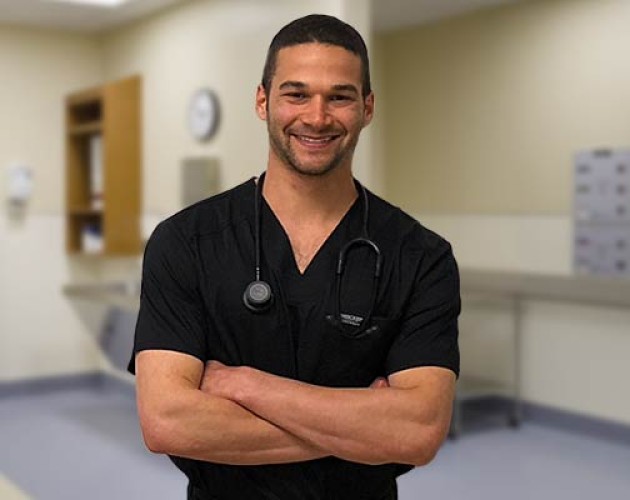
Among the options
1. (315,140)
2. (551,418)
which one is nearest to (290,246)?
(315,140)

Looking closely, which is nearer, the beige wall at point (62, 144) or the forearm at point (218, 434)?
the forearm at point (218, 434)

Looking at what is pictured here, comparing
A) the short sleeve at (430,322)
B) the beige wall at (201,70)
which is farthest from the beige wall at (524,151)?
the short sleeve at (430,322)

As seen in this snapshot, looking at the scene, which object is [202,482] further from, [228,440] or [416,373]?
[416,373]

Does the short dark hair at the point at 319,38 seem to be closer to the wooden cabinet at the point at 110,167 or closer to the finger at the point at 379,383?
the finger at the point at 379,383

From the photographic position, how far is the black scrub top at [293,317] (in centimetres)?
161

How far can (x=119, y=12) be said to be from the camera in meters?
6.04

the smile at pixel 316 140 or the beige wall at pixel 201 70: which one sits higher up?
the beige wall at pixel 201 70

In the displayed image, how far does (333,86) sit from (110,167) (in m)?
4.74

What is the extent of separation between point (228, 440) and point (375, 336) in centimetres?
31

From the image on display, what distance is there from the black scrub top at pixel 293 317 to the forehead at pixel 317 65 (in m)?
0.28

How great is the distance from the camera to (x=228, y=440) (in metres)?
1.54

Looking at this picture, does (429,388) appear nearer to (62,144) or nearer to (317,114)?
(317,114)

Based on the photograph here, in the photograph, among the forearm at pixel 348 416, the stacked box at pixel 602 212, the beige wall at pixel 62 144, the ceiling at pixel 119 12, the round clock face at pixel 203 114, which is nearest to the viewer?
the forearm at pixel 348 416

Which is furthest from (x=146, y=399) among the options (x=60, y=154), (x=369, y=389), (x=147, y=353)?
(x=60, y=154)
